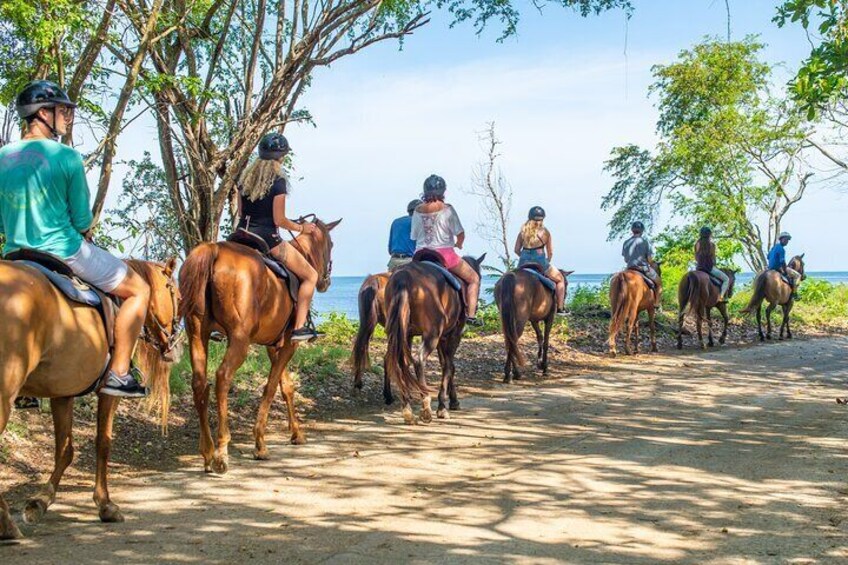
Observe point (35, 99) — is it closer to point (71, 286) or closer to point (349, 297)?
point (71, 286)

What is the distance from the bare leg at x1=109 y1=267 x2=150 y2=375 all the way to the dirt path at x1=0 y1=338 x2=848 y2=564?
1078mm

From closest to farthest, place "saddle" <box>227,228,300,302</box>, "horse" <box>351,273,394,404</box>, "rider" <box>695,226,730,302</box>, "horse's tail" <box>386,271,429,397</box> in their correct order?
"saddle" <box>227,228,300,302</box> < "horse's tail" <box>386,271,429,397</box> < "horse" <box>351,273,394,404</box> < "rider" <box>695,226,730,302</box>

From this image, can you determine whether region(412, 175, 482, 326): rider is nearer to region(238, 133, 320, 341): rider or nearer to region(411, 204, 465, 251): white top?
region(411, 204, 465, 251): white top

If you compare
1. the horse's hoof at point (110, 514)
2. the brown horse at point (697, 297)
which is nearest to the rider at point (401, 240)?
the horse's hoof at point (110, 514)

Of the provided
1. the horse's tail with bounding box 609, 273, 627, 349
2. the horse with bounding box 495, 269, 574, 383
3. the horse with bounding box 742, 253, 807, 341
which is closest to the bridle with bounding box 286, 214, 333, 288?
the horse with bounding box 495, 269, 574, 383

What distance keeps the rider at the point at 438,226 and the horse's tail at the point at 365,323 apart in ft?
4.77

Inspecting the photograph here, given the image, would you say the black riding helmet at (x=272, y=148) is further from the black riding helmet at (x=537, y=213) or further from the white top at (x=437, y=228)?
the black riding helmet at (x=537, y=213)

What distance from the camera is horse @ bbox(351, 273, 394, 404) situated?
11.3 metres

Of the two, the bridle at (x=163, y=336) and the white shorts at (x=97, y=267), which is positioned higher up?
the white shorts at (x=97, y=267)

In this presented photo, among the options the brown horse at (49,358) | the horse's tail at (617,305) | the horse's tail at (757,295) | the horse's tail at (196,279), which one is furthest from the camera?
the horse's tail at (757,295)

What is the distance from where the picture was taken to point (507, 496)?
255 inches

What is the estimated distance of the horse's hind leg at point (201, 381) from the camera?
7387mm

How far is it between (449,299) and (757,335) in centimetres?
1487

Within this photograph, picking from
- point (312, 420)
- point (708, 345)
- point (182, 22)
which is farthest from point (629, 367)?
point (182, 22)
